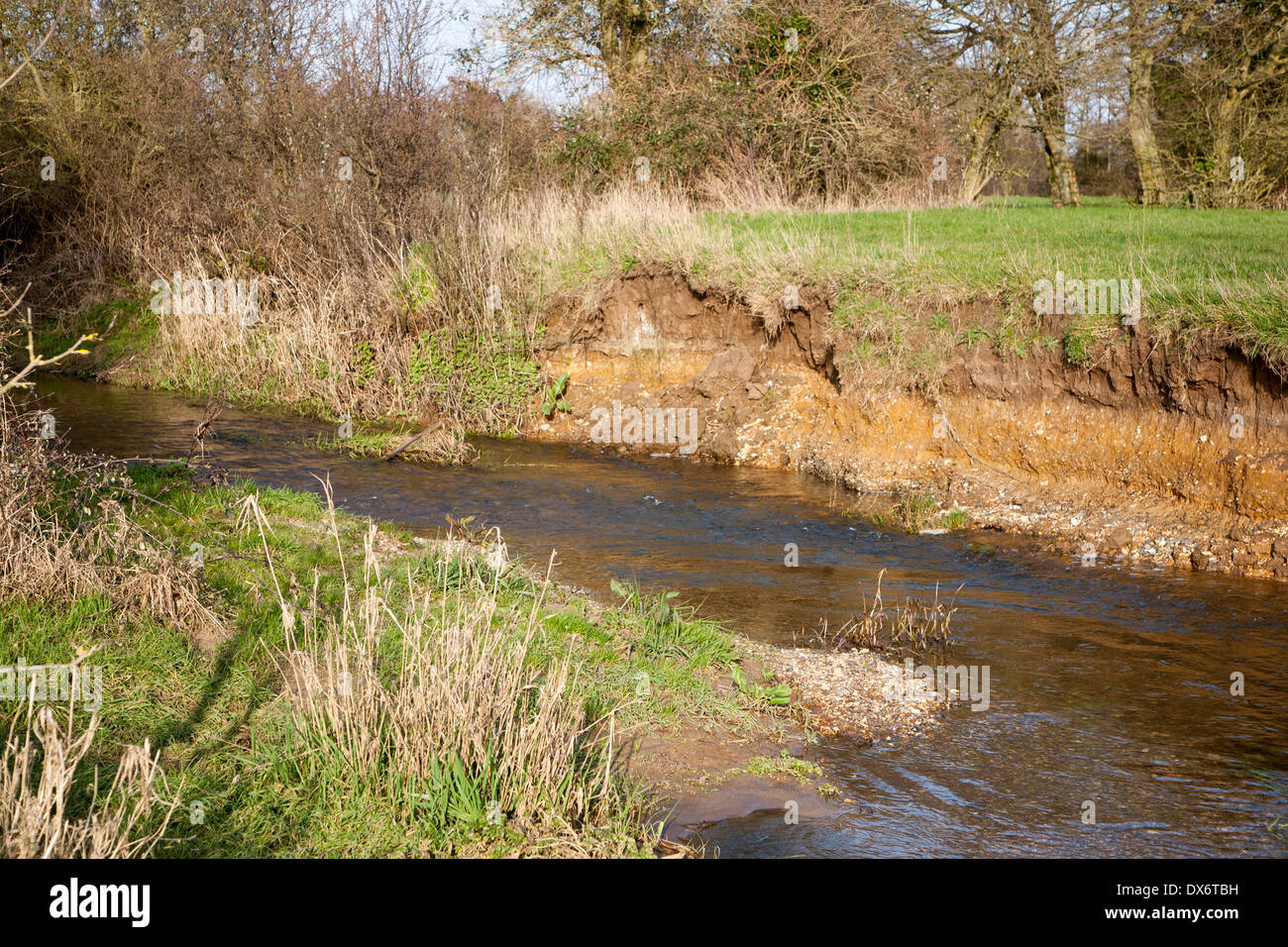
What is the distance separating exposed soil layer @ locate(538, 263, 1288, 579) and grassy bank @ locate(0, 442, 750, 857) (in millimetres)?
5199

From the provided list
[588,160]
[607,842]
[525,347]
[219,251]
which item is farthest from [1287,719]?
[588,160]

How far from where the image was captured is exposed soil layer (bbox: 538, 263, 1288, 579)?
9.16 metres

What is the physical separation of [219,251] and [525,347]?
19.4ft

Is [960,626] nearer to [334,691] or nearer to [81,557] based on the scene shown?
[334,691]

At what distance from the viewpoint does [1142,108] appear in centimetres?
2303

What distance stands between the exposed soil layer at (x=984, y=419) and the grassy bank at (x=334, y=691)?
5.20m

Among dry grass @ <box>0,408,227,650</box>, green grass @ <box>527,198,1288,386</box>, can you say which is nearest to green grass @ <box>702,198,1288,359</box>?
green grass @ <box>527,198,1288,386</box>

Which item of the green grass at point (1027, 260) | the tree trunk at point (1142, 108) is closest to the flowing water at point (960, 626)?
the green grass at point (1027, 260)

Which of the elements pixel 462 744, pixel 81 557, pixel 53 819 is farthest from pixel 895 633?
pixel 53 819

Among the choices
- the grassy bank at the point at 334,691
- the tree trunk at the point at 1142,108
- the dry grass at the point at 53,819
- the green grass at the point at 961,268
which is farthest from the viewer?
the tree trunk at the point at 1142,108

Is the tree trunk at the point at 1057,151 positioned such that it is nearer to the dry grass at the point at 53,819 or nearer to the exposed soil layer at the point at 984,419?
the exposed soil layer at the point at 984,419

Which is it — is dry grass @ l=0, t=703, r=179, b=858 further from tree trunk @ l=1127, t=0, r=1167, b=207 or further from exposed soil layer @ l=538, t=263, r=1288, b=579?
tree trunk @ l=1127, t=0, r=1167, b=207

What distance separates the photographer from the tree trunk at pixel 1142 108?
22172 mm
